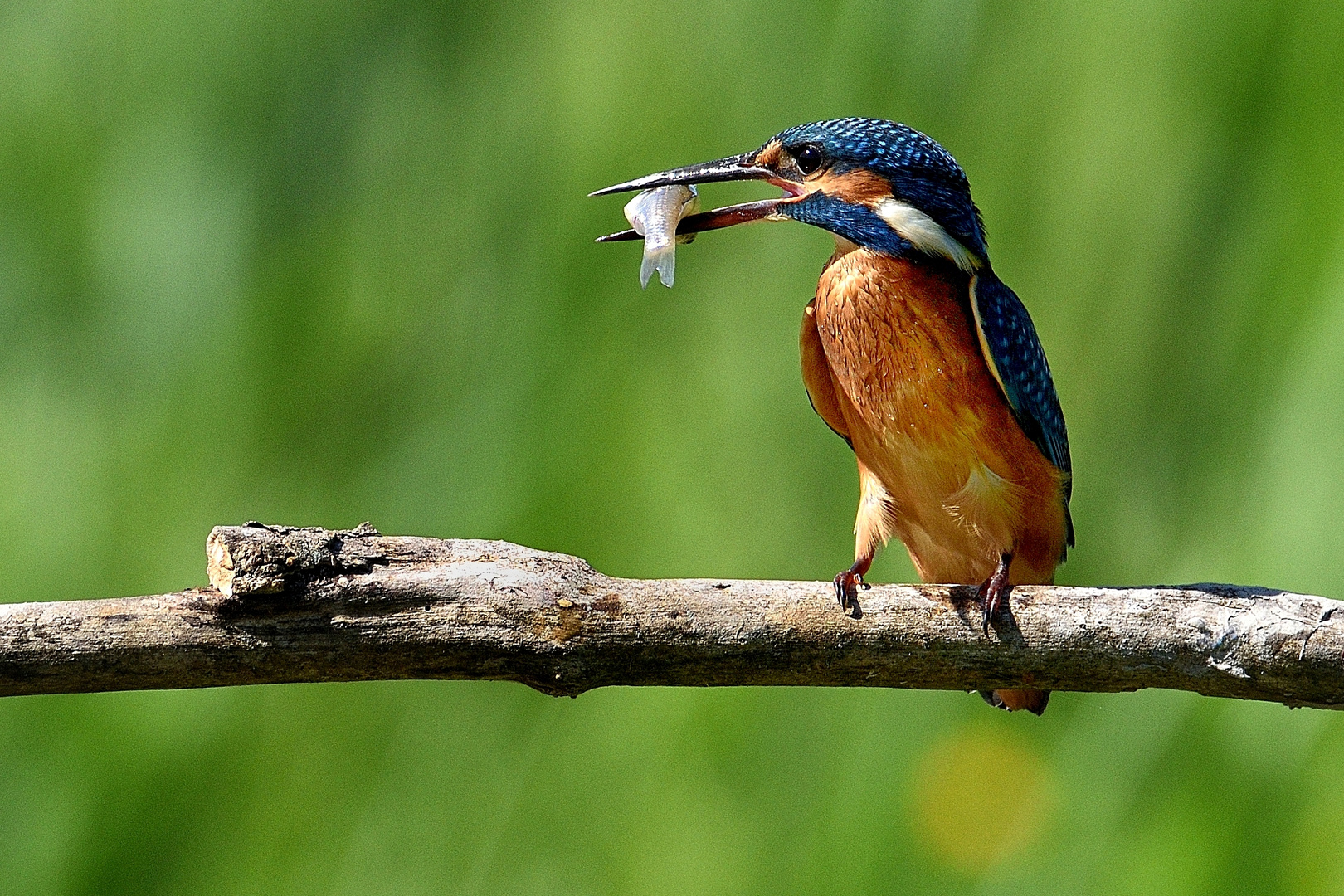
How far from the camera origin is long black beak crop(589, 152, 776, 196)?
176 cm

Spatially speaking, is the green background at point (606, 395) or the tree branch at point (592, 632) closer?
the tree branch at point (592, 632)

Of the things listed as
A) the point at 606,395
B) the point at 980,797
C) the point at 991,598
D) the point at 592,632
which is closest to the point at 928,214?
the point at 991,598

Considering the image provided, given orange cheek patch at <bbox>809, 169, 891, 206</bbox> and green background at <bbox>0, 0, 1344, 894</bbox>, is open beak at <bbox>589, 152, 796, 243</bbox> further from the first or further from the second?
green background at <bbox>0, 0, 1344, 894</bbox>

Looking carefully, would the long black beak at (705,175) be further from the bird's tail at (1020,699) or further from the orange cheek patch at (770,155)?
the bird's tail at (1020,699)

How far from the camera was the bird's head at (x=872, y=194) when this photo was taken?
176cm

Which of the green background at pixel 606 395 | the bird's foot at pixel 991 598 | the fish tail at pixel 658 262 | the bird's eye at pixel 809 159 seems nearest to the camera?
the bird's foot at pixel 991 598

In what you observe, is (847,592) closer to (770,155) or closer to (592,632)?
(592,632)

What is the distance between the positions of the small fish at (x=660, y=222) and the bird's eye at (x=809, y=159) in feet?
0.56

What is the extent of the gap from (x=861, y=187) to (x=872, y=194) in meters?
0.02

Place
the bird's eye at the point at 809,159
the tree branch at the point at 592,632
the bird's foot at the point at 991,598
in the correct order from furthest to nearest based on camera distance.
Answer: the bird's eye at the point at 809,159, the bird's foot at the point at 991,598, the tree branch at the point at 592,632

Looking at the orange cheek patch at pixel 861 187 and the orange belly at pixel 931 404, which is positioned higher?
the orange cheek patch at pixel 861 187

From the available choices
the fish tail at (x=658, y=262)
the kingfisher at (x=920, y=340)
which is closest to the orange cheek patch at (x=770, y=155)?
the kingfisher at (x=920, y=340)

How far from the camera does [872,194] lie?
178 cm

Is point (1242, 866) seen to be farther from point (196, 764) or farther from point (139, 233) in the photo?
point (139, 233)
